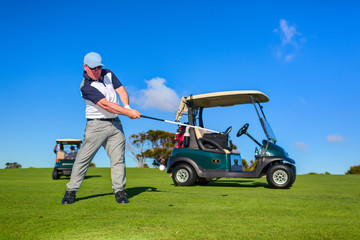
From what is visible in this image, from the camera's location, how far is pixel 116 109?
476 centimetres

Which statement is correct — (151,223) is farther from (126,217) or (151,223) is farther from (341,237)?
(341,237)

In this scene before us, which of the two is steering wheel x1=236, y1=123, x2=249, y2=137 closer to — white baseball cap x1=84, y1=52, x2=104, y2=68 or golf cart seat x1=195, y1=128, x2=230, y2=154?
golf cart seat x1=195, y1=128, x2=230, y2=154

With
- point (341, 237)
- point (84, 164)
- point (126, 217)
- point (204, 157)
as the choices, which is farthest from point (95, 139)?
point (204, 157)

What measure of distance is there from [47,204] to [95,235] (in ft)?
7.12

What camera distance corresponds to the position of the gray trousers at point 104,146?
193 inches

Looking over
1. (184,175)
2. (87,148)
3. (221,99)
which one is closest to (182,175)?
(184,175)

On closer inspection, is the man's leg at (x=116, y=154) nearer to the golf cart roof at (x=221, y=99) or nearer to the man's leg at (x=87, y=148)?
the man's leg at (x=87, y=148)

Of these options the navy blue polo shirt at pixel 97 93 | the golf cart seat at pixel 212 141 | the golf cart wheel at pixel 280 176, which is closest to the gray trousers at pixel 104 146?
the navy blue polo shirt at pixel 97 93

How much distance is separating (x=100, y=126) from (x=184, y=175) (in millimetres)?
4231

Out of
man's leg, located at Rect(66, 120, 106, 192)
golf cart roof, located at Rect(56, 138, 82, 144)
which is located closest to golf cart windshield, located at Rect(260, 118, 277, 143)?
man's leg, located at Rect(66, 120, 106, 192)

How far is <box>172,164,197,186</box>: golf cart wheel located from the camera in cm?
864

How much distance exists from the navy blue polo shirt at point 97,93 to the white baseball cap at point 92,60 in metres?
0.19

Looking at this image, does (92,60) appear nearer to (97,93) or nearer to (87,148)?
(97,93)

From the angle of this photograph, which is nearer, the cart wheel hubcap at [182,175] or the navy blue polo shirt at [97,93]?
the navy blue polo shirt at [97,93]
